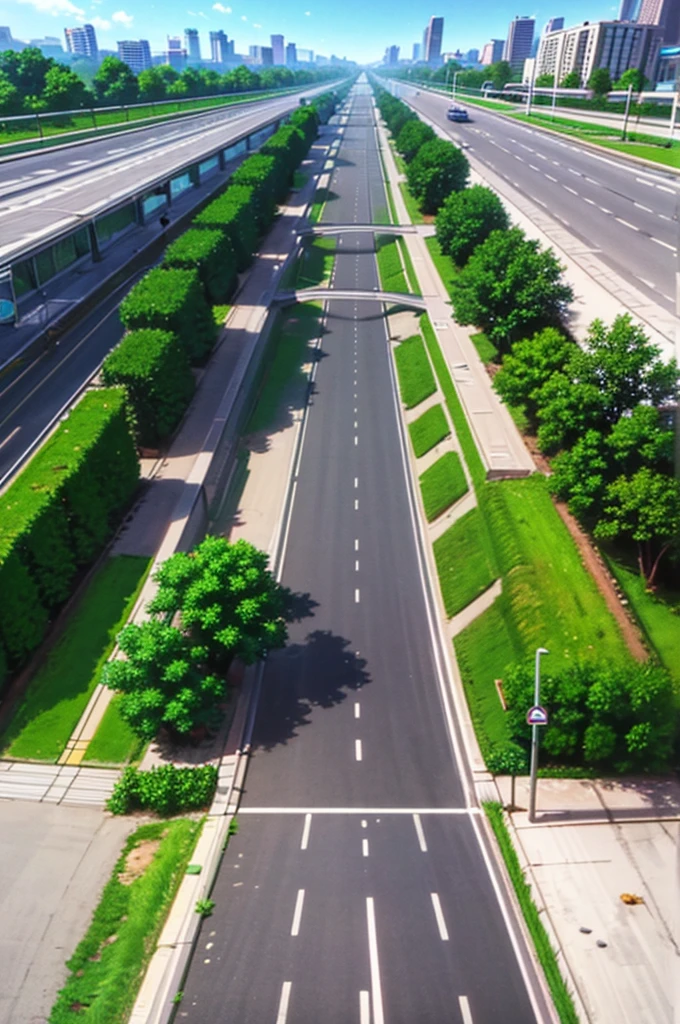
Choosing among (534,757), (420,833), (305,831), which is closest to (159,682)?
(305,831)

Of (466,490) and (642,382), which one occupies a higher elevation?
(642,382)

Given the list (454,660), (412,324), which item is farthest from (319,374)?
(454,660)

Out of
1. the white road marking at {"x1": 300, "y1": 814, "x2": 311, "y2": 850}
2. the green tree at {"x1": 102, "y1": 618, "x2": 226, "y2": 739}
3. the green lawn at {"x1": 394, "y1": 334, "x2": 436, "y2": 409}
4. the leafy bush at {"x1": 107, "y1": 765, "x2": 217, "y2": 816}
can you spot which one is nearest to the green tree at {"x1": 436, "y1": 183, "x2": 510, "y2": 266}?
the green lawn at {"x1": 394, "y1": 334, "x2": 436, "y2": 409}

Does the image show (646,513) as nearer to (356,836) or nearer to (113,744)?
(356,836)

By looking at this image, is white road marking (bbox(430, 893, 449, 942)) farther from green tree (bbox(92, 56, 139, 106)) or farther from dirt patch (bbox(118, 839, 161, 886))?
green tree (bbox(92, 56, 139, 106))

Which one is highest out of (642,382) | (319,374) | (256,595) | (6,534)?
(642,382)

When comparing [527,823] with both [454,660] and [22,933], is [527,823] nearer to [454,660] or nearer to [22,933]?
[454,660]

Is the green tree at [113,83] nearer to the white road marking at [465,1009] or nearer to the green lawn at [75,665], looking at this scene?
the green lawn at [75,665]
